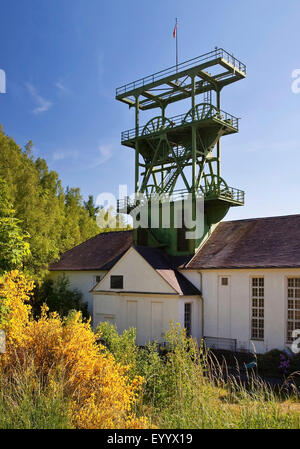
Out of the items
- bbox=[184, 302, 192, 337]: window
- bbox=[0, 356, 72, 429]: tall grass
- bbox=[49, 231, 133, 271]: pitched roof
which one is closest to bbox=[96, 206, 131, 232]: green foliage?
bbox=[49, 231, 133, 271]: pitched roof

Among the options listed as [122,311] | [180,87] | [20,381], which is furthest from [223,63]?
[20,381]

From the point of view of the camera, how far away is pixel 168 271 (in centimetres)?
2464

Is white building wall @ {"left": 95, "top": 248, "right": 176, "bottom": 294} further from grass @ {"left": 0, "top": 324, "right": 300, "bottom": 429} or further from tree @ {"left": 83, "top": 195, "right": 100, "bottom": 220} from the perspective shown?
tree @ {"left": 83, "top": 195, "right": 100, "bottom": 220}

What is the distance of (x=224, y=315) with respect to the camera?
23031mm

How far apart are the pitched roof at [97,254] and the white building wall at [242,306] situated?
365 inches

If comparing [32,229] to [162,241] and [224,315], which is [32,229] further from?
[224,315]

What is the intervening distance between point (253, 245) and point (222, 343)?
5.67 m

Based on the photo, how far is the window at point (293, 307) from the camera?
67.0ft

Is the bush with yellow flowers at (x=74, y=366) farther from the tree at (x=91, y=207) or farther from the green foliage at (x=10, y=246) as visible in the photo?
the tree at (x=91, y=207)

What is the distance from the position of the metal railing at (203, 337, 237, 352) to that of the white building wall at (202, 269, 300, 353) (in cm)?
21

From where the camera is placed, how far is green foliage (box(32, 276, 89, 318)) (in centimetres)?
3045

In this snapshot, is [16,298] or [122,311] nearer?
[16,298]
